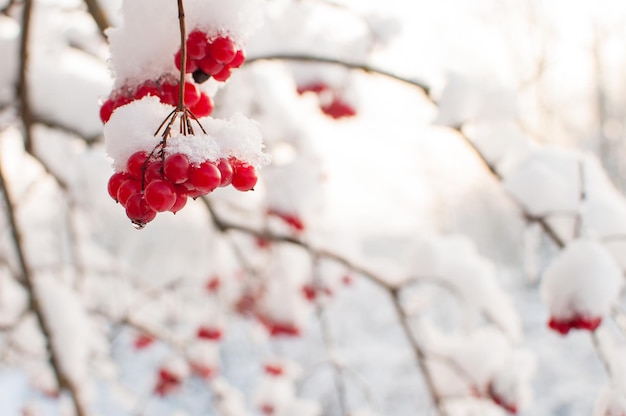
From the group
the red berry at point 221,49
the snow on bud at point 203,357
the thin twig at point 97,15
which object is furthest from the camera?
the snow on bud at point 203,357

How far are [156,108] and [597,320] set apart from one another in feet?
3.89

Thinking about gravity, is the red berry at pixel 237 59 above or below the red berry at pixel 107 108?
above

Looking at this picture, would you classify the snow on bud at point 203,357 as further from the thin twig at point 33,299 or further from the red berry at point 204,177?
the red berry at point 204,177

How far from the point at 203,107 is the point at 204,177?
22 centimetres

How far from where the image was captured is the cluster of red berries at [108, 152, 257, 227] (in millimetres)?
623

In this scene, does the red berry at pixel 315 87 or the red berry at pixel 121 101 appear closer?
the red berry at pixel 121 101

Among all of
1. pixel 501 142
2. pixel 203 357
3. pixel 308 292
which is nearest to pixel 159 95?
pixel 501 142

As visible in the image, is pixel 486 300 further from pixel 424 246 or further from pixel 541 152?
pixel 541 152

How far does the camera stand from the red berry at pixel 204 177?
0.62m

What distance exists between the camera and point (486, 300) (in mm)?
1969

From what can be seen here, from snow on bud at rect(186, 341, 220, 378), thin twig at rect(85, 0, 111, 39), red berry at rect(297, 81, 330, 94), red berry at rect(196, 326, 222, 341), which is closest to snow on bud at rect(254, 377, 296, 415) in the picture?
snow on bud at rect(186, 341, 220, 378)

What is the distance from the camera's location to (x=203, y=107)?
0.80 m

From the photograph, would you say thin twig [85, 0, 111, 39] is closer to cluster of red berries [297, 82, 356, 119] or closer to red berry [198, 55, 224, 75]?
red berry [198, 55, 224, 75]

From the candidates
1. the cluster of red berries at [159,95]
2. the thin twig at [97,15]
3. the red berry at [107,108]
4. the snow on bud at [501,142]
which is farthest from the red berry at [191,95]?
the snow on bud at [501,142]
